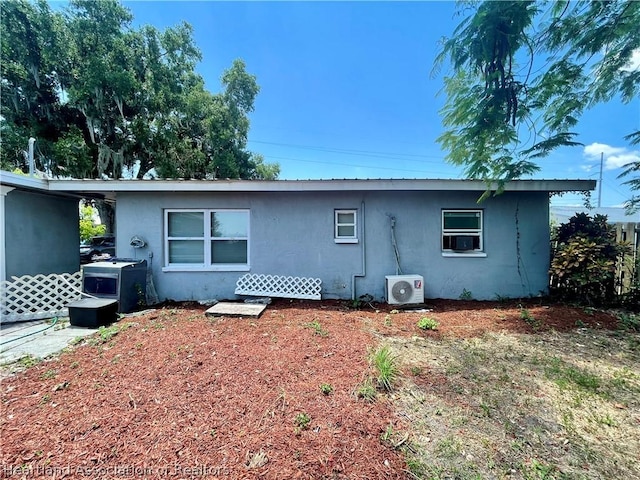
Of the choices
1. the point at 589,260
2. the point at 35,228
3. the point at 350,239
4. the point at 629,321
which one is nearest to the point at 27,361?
the point at 35,228

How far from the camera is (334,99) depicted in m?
12.9

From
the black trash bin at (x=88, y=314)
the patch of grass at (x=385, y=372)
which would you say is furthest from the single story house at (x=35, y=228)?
the patch of grass at (x=385, y=372)

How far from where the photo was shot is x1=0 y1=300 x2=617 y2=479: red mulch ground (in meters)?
1.84

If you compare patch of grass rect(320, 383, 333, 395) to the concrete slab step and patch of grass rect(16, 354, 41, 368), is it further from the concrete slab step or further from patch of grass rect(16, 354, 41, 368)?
patch of grass rect(16, 354, 41, 368)

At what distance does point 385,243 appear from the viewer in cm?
656

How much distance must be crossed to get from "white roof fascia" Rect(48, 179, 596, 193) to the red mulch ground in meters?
3.06

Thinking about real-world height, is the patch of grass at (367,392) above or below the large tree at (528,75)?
below

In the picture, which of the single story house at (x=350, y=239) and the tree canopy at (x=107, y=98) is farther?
the tree canopy at (x=107, y=98)

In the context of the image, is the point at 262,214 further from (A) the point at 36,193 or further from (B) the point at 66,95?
(B) the point at 66,95

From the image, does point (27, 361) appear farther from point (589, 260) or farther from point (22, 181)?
point (589, 260)

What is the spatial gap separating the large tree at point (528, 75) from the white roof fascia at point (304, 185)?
72 centimetres

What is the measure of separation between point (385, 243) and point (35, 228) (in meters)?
8.57

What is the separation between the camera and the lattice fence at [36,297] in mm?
4984

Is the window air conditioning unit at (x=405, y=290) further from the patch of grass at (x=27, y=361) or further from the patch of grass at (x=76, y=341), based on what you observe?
the patch of grass at (x=27, y=361)
